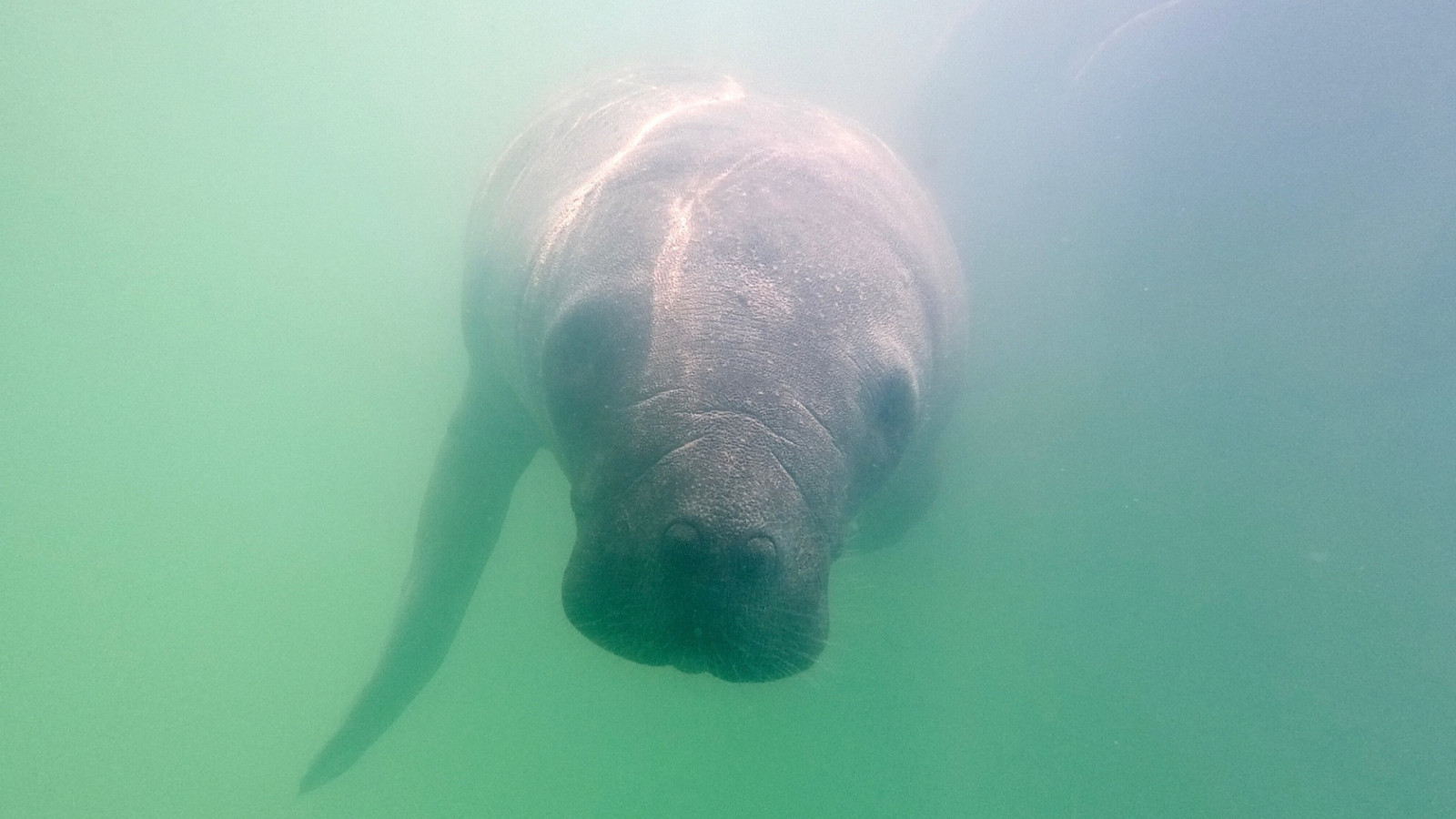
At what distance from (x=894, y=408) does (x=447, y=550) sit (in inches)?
192

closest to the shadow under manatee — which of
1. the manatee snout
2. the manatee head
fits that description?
the manatee head

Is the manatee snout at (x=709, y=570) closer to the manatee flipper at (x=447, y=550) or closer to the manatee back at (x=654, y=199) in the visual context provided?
the manatee back at (x=654, y=199)

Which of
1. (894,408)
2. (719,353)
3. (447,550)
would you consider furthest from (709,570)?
(447,550)

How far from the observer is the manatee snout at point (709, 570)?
202cm

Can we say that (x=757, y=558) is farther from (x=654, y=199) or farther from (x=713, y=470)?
(x=654, y=199)

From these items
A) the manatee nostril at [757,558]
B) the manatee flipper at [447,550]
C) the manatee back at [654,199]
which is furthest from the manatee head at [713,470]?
the manatee flipper at [447,550]

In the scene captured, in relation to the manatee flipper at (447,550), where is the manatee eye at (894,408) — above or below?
above

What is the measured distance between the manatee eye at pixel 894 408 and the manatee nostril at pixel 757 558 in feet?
2.65

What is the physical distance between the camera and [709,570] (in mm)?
1998

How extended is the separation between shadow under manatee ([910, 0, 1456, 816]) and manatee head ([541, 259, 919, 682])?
2510mm

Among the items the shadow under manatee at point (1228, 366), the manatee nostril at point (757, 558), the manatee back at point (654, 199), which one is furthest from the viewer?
the shadow under manatee at point (1228, 366)

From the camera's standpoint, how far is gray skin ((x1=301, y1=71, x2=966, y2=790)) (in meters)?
2.11

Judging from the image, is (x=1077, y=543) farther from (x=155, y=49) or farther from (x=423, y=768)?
(x=155, y=49)

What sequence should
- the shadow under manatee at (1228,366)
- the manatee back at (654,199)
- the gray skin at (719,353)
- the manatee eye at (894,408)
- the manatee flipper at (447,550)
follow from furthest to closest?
1. the manatee flipper at (447,550)
2. the shadow under manatee at (1228,366)
3. the manatee back at (654,199)
4. the manatee eye at (894,408)
5. the gray skin at (719,353)
